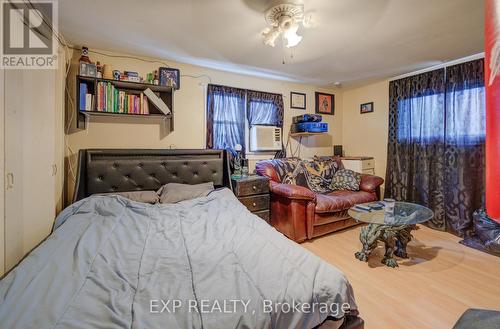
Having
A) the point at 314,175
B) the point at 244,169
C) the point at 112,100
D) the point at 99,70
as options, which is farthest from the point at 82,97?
the point at 314,175

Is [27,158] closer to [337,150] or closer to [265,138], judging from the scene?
[265,138]

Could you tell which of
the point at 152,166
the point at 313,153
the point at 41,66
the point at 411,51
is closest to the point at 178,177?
the point at 152,166

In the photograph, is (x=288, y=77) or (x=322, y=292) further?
(x=288, y=77)

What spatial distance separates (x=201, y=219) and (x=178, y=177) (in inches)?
44.3

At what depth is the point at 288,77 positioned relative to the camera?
142 inches

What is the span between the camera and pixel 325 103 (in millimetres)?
4246

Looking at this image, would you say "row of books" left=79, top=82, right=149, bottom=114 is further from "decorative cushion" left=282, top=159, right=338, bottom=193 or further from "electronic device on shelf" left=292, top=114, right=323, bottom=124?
"electronic device on shelf" left=292, top=114, right=323, bottom=124

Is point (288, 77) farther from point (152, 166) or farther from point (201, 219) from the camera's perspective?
point (201, 219)

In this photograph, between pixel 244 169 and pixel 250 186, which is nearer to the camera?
pixel 250 186

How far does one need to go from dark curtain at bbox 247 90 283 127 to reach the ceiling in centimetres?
47

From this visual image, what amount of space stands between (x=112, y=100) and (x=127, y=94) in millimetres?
185

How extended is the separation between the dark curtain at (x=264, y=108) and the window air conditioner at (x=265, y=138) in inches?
4.7

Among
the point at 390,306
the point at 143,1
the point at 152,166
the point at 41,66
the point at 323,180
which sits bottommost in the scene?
the point at 390,306

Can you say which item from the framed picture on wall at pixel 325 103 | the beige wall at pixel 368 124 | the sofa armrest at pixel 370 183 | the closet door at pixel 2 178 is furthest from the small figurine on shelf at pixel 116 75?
the beige wall at pixel 368 124
